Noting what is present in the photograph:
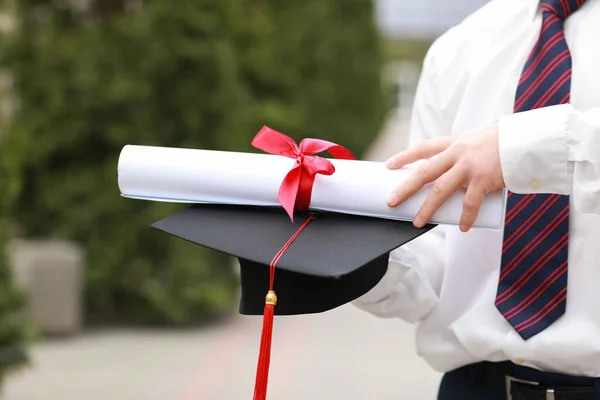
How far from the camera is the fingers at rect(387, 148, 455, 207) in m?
1.30

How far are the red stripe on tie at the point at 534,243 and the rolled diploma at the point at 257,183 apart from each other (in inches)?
8.6

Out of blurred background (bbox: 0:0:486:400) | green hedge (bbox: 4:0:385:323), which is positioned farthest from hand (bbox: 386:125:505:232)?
green hedge (bbox: 4:0:385:323)

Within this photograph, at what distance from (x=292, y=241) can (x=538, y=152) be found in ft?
1.24

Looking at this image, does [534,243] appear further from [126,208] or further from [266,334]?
[126,208]

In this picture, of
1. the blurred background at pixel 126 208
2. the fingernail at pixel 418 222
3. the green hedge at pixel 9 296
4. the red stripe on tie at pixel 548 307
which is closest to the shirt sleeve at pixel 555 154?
the fingernail at pixel 418 222

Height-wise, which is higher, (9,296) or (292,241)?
(292,241)

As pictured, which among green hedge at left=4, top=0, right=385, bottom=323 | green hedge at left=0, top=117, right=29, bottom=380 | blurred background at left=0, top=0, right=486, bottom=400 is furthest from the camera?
green hedge at left=4, top=0, right=385, bottom=323

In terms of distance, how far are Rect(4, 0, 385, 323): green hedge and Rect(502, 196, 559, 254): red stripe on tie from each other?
4408 millimetres

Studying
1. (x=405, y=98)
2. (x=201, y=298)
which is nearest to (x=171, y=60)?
(x=201, y=298)

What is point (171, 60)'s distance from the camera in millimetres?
5895

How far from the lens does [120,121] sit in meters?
5.91

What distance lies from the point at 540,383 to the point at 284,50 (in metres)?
10.0

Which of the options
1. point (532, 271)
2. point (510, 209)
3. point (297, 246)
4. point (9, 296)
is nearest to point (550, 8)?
Result: point (510, 209)

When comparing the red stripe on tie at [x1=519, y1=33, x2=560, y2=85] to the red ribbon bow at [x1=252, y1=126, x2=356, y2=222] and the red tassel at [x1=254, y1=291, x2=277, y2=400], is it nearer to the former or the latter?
the red ribbon bow at [x1=252, y1=126, x2=356, y2=222]
